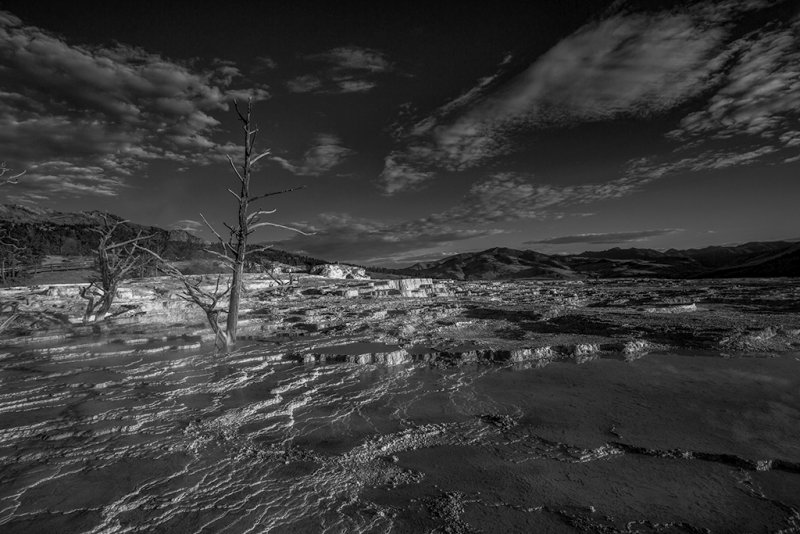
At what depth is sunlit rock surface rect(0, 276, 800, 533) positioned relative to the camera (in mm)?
3008

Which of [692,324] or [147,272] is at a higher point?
[147,272]

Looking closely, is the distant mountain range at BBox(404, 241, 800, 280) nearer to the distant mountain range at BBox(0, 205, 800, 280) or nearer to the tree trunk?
the distant mountain range at BBox(0, 205, 800, 280)

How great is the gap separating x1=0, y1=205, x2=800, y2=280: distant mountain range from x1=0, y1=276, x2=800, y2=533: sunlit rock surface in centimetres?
5715

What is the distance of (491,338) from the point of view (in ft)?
32.1

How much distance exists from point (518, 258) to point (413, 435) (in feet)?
546

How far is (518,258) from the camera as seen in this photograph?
16212cm

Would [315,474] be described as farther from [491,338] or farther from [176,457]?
[491,338]

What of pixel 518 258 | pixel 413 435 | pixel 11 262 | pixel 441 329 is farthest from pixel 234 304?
pixel 518 258

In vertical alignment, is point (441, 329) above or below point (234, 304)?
below

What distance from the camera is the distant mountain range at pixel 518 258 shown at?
219ft

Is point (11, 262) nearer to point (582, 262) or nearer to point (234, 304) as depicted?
point (234, 304)

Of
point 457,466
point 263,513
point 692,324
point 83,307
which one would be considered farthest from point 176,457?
point 83,307

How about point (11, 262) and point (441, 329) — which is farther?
point (11, 262)

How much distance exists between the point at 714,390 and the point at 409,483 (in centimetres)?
516
